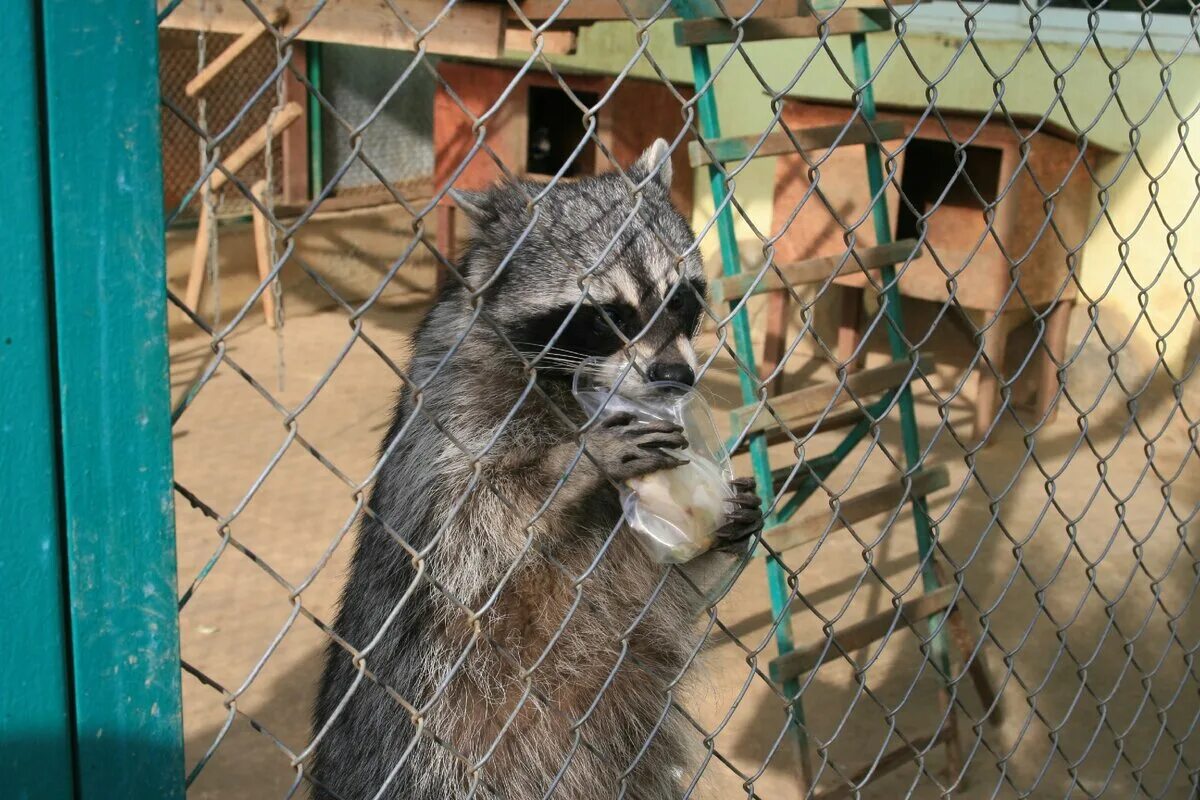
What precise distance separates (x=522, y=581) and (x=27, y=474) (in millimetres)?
1086

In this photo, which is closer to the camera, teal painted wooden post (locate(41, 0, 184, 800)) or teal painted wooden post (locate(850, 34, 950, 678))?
teal painted wooden post (locate(41, 0, 184, 800))

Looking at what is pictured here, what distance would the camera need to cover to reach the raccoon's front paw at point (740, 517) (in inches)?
76.7

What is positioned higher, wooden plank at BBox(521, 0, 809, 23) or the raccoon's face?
wooden plank at BBox(521, 0, 809, 23)

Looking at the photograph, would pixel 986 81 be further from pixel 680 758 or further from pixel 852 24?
pixel 680 758

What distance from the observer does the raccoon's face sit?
86.8 inches

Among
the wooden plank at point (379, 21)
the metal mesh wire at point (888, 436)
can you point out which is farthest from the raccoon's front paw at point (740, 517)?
the wooden plank at point (379, 21)

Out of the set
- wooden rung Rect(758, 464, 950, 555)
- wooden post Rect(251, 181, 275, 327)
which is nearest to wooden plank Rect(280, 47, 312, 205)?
wooden post Rect(251, 181, 275, 327)

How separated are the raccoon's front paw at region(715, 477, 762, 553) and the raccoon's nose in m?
0.23

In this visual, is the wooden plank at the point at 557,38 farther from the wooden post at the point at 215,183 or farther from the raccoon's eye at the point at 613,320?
the wooden post at the point at 215,183

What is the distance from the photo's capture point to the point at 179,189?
22.6 ft

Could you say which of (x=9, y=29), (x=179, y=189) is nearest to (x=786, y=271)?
(x=9, y=29)

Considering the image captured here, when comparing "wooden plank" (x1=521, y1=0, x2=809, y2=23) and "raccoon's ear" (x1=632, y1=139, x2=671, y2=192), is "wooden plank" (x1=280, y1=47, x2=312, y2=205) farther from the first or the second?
"raccoon's ear" (x1=632, y1=139, x2=671, y2=192)

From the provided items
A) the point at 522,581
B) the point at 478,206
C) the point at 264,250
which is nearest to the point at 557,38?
the point at 478,206

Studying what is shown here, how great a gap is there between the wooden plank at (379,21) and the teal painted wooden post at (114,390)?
2233mm
